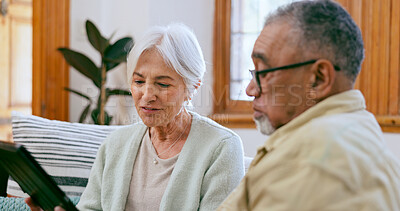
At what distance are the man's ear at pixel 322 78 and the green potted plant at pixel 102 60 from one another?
191cm

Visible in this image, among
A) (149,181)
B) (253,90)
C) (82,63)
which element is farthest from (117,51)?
(253,90)

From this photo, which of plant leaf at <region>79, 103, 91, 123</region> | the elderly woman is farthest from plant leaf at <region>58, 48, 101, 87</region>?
the elderly woman

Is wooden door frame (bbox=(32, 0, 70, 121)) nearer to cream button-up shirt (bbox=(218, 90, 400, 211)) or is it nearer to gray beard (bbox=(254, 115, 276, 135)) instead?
gray beard (bbox=(254, 115, 276, 135))

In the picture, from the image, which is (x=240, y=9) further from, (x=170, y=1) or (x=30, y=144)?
(x=30, y=144)

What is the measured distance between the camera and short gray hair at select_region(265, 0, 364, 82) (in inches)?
33.6

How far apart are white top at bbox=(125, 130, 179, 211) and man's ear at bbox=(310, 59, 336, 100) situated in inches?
29.0

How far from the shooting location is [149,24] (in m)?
2.84

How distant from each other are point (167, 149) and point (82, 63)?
136 centimetres

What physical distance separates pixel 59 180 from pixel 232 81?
5.29 ft

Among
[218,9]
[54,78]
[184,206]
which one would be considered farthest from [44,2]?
[184,206]

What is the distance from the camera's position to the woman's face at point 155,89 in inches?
58.5

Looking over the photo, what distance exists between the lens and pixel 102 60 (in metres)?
2.66

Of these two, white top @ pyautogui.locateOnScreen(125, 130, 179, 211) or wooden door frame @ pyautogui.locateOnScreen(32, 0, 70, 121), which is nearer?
white top @ pyautogui.locateOnScreen(125, 130, 179, 211)

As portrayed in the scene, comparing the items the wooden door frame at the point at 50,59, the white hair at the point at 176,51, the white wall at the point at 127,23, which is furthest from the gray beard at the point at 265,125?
the wooden door frame at the point at 50,59
